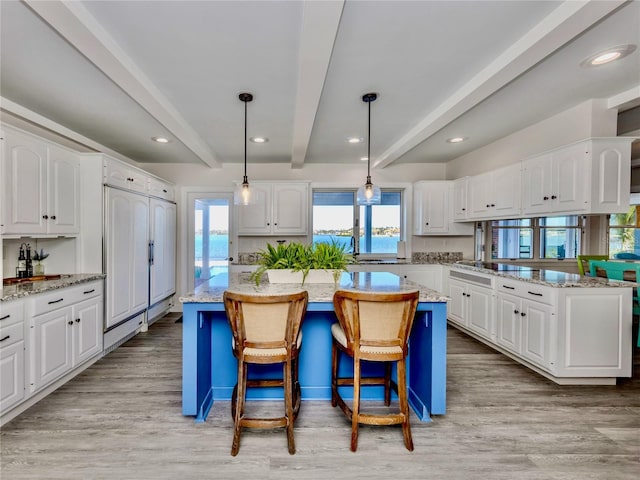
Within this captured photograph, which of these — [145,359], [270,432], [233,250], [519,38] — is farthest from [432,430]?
[233,250]

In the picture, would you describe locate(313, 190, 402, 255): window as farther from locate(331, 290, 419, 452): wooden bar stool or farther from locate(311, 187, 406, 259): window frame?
locate(331, 290, 419, 452): wooden bar stool

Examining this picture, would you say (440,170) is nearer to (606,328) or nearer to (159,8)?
(606,328)

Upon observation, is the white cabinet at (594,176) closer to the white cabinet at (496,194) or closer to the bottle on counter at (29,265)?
the white cabinet at (496,194)

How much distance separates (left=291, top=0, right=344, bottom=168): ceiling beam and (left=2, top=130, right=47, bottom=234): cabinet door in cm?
218

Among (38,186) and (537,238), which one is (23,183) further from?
(537,238)

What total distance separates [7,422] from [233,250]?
3.19 metres

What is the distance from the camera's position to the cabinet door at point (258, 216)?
15.7 feet

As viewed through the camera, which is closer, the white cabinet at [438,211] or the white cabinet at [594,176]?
the white cabinet at [594,176]

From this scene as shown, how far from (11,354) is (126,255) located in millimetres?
1580

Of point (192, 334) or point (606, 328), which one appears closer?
point (192, 334)

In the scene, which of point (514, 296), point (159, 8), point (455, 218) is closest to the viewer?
point (159, 8)

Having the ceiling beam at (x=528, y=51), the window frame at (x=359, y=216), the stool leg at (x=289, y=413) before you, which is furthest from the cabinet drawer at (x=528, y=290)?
the stool leg at (x=289, y=413)

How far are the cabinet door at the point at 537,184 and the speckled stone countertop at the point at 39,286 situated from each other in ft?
14.5

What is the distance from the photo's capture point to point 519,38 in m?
1.86
